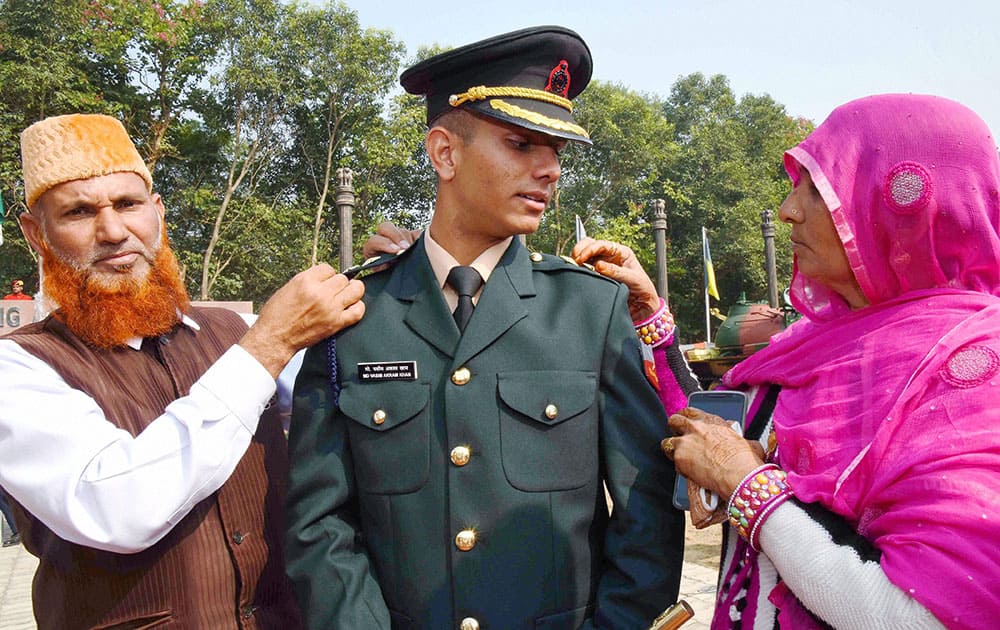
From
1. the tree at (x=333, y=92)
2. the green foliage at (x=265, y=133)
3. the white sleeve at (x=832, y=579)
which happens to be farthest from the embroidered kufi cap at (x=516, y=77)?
the tree at (x=333, y=92)

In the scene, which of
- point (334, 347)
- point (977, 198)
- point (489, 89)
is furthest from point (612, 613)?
point (489, 89)

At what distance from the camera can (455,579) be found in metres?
1.92

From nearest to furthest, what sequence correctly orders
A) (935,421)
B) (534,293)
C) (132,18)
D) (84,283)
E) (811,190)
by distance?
(935,421) → (811,190) → (534,293) → (84,283) → (132,18)

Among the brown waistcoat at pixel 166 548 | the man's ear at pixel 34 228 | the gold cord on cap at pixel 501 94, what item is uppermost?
the gold cord on cap at pixel 501 94

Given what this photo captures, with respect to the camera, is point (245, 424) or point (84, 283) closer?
point (245, 424)

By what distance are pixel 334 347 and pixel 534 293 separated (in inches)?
24.1

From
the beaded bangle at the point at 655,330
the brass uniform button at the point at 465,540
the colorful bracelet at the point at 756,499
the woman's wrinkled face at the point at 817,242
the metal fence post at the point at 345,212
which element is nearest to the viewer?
the colorful bracelet at the point at 756,499

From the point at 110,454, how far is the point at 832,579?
1.82 meters

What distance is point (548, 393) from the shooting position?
2010mm

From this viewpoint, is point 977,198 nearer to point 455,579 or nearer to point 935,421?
point 935,421

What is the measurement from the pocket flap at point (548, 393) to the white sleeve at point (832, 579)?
58 centimetres

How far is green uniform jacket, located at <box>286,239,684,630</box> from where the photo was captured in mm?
1911

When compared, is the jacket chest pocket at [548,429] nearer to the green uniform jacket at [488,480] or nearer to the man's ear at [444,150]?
the green uniform jacket at [488,480]

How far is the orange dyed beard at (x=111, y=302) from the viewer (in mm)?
2303
